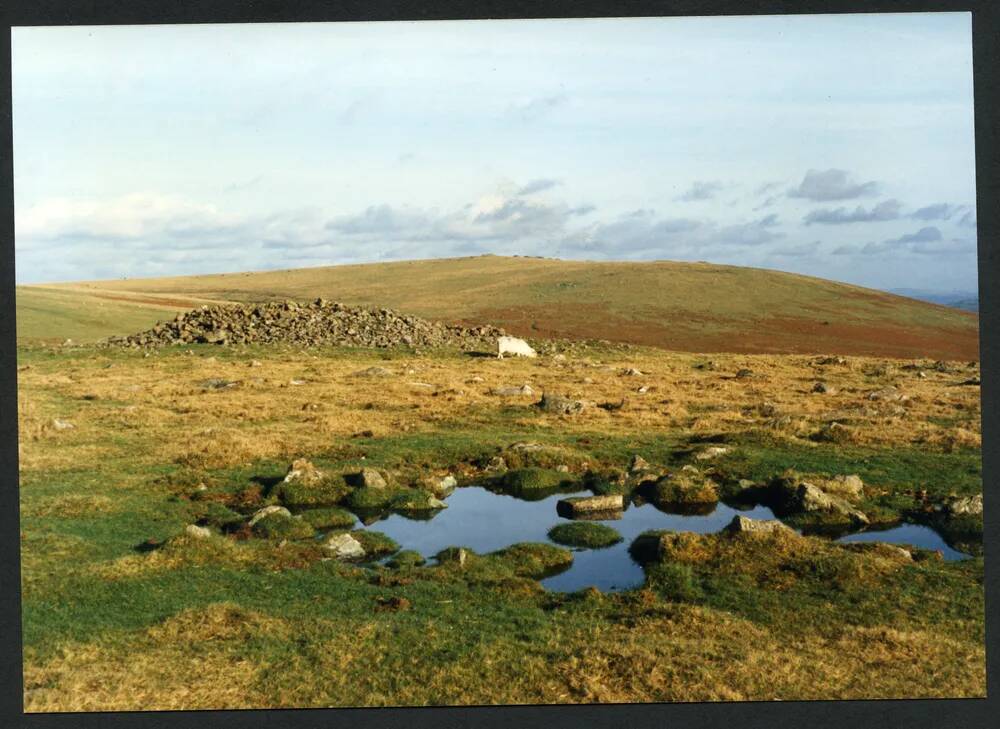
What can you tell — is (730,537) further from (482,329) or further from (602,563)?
(482,329)

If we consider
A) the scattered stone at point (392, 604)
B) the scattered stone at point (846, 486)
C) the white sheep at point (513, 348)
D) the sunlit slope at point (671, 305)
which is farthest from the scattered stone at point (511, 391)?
the sunlit slope at point (671, 305)

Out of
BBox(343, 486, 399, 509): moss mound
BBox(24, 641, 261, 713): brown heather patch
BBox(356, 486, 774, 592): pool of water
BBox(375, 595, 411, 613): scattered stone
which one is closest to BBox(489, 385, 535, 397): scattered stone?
BBox(356, 486, 774, 592): pool of water

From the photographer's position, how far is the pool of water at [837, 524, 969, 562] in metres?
18.9

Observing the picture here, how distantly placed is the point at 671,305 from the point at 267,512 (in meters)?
69.3

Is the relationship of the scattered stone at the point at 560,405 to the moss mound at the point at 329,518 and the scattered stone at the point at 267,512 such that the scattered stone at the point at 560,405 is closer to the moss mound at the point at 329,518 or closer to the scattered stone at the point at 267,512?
the moss mound at the point at 329,518

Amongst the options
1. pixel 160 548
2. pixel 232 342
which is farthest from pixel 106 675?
pixel 232 342

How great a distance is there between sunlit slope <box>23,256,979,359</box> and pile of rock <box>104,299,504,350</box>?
16707mm

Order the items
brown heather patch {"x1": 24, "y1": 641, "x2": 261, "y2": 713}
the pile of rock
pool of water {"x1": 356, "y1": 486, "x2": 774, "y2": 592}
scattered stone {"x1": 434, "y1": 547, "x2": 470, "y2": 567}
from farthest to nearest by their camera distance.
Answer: the pile of rock
scattered stone {"x1": 434, "y1": 547, "x2": 470, "y2": 567}
pool of water {"x1": 356, "y1": 486, "x2": 774, "y2": 592}
brown heather patch {"x1": 24, "y1": 641, "x2": 261, "y2": 713}

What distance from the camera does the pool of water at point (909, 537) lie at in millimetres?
18859

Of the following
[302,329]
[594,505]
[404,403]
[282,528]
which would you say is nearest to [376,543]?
[282,528]

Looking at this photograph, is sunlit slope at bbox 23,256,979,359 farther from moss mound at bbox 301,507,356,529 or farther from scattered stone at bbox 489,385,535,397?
moss mound at bbox 301,507,356,529

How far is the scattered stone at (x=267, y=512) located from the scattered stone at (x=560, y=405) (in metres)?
13.9

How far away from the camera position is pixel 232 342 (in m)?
48.7

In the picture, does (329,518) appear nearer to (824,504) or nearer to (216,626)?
(216,626)
